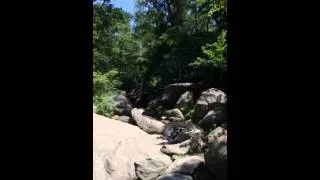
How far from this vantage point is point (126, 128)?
13.3m

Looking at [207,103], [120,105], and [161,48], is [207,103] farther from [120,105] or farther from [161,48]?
[161,48]

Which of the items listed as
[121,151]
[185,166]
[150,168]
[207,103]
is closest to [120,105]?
[207,103]

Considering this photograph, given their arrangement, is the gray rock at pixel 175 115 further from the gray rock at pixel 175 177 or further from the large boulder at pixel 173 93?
the gray rock at pixel 175 177

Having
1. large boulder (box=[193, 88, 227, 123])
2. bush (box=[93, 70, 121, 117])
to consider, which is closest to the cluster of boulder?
large boulder (box=[193, 88, 227, 123])

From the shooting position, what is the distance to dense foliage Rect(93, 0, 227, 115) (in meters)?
17.3

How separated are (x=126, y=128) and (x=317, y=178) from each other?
11.8m

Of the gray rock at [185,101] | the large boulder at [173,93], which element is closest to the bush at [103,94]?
the large boulder at [173,93]

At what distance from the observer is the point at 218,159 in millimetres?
8492

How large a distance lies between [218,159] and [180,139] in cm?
360

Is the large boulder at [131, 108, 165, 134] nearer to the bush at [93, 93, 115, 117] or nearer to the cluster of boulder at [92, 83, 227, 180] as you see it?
the cluster of boulder at [92, 83, 227, 180]

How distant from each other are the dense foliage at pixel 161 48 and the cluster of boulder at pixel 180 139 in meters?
1.30

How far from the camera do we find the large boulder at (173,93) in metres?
18.2

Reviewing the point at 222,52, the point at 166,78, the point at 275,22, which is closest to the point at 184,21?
the point at 166,78
